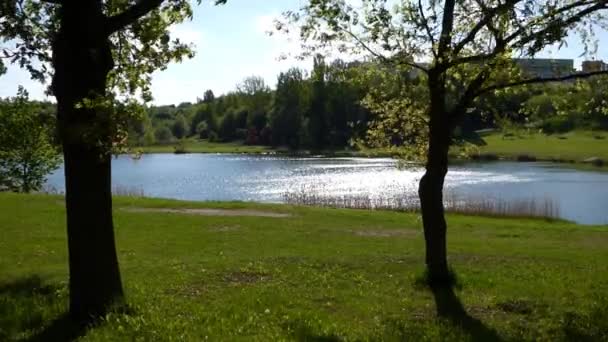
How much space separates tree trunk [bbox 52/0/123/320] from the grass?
52 centimetres

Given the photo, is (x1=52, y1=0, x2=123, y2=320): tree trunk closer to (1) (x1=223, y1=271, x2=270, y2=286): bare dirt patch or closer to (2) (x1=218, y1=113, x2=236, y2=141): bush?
(1) (x1=223, y1=271, x2=270, y2=286): bare dirt patch

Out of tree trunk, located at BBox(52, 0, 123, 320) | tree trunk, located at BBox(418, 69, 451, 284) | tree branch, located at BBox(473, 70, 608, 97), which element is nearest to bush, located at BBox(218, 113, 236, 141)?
tree trunk, located at BBox(418, 69, 451, 284)

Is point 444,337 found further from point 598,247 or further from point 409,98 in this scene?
point 598,247

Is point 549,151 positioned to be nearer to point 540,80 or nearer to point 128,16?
point 540,80

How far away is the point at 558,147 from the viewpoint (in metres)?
95.9

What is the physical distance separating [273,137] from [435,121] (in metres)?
120

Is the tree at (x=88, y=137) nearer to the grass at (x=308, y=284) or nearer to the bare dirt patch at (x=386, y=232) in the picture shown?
the grass at (x=308, y=284)

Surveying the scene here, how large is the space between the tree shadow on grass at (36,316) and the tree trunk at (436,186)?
5751 millimetres

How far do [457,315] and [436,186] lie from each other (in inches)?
105

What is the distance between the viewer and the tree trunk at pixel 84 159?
26.7ft

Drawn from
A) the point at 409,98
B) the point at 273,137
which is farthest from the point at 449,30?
the point at 273,137

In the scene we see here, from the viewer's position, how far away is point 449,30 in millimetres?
10406

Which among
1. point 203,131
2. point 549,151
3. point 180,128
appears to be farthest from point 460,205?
point 180,128

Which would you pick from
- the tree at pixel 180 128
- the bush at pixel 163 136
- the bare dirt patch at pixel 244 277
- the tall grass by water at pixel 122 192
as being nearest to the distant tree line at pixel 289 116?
the bush at pixel 163 136
